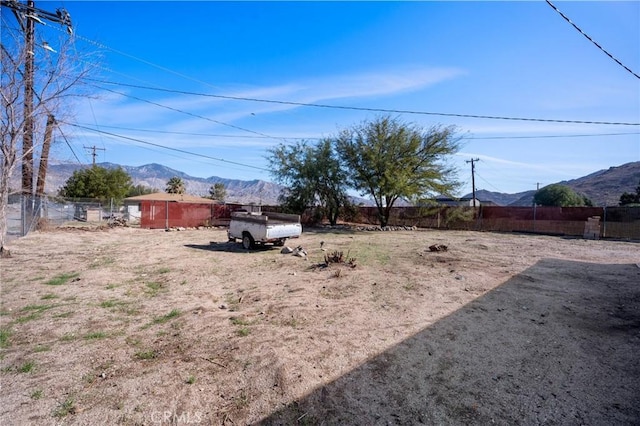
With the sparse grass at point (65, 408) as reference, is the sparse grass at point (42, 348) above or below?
above

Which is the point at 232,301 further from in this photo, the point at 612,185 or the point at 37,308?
the point at 612,185

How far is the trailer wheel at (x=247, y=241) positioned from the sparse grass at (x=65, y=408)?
32.7 feet

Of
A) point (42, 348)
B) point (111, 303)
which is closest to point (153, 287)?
point (111, 303)

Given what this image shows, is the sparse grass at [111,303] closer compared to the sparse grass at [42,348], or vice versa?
the sparse grass at [42,348]

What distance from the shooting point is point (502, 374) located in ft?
12.4

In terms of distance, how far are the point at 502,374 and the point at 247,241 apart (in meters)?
10.9

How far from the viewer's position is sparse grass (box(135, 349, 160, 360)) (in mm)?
4180

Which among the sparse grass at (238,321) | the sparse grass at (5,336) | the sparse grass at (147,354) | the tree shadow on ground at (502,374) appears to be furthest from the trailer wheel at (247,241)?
the tree shadow on ground at (502,374)

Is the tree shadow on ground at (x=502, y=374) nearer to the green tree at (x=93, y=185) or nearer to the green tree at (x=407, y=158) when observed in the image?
the green tree at (x=407, y=158)

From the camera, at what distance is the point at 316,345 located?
175 inches

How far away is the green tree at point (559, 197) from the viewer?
50.0 m

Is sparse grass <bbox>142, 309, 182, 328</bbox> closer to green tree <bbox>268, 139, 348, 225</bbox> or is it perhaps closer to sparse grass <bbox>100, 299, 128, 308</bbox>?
sparse grass <bbox>100, 299, 128, 308</bbox>

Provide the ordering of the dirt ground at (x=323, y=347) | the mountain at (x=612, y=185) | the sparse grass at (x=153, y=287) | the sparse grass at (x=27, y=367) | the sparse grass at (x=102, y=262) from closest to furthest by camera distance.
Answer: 1. the dirt ground at (x=323, y=347)
2. the sparse grass at (x=27, y=367)
3. the sparse grass at (x=153, y=287)
4. the sparse grass at (x=102, y=262)
5. the mountain at (x=612, y=185)

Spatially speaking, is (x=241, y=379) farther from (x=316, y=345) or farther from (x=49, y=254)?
(x=49, y=254)
